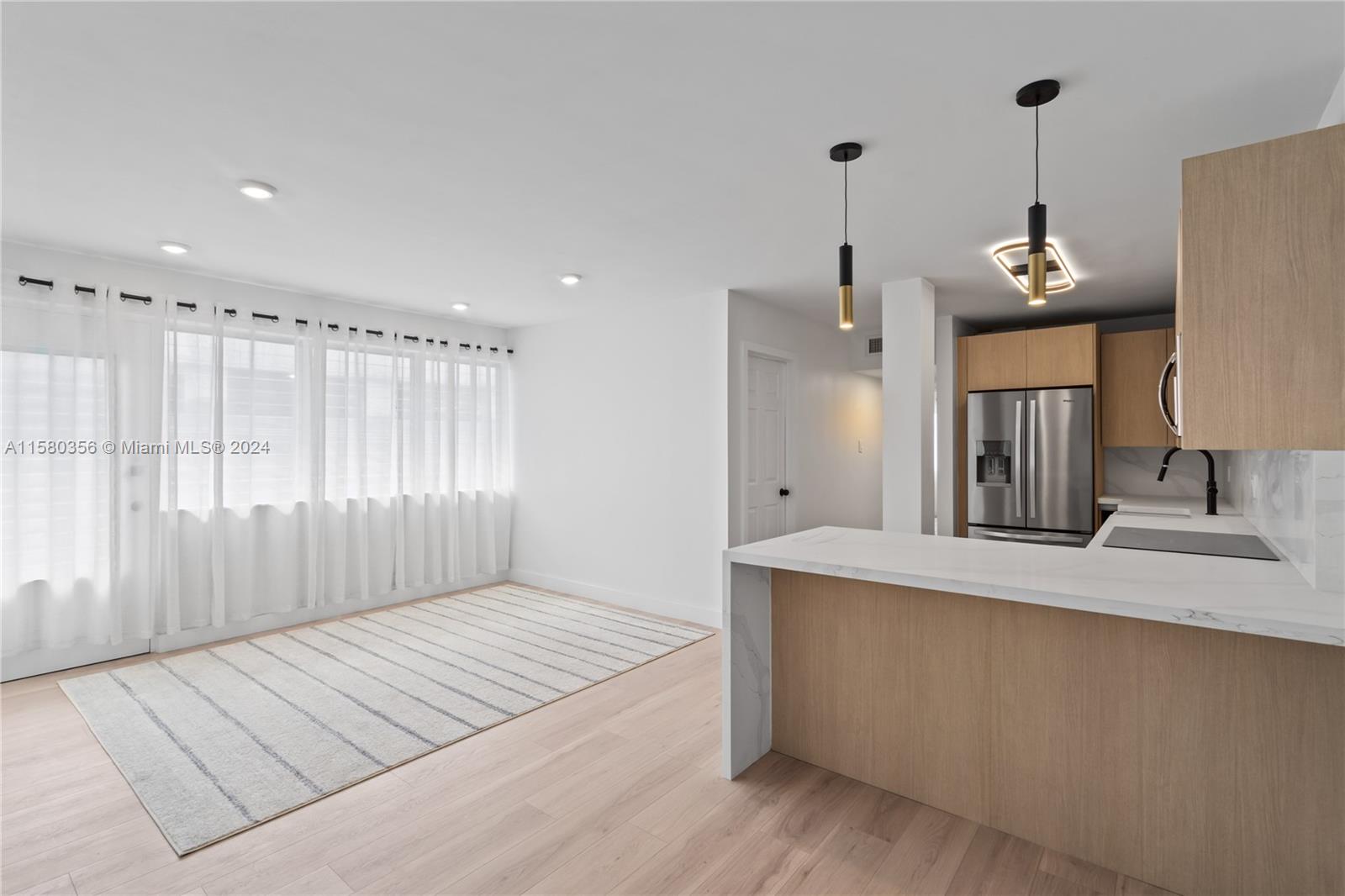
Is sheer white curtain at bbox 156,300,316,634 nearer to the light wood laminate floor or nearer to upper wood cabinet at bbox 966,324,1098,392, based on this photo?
the light wood laminate floor

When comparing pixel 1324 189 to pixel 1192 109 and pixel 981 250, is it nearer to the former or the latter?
pixel 1192 109

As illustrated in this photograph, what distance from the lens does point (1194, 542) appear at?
2846 mm

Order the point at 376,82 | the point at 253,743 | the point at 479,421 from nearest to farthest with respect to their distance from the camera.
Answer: the point at 376,82 → the point at 253,743 → the point at 479,421

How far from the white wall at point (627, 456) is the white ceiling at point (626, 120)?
1.33 meters

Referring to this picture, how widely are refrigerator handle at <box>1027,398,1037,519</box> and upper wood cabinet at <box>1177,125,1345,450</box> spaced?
3.42m

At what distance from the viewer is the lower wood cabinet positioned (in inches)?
66.2

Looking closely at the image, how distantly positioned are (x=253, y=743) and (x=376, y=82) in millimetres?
2770

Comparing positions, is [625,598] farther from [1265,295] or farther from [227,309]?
[1265,295]

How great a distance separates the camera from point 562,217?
3121mm

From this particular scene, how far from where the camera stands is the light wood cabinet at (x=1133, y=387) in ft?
15.6

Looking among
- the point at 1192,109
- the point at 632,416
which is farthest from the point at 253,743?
the point at 1192,109

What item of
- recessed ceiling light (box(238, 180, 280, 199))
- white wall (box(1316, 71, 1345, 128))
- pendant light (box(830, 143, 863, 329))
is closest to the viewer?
white wall (box(1316, 71, 1345, 128))

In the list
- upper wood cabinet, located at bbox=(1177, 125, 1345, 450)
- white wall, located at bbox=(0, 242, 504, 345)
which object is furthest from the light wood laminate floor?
white wall, located at bbox=(0, 242, 504, 345)

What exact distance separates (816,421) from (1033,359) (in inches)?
70.6
